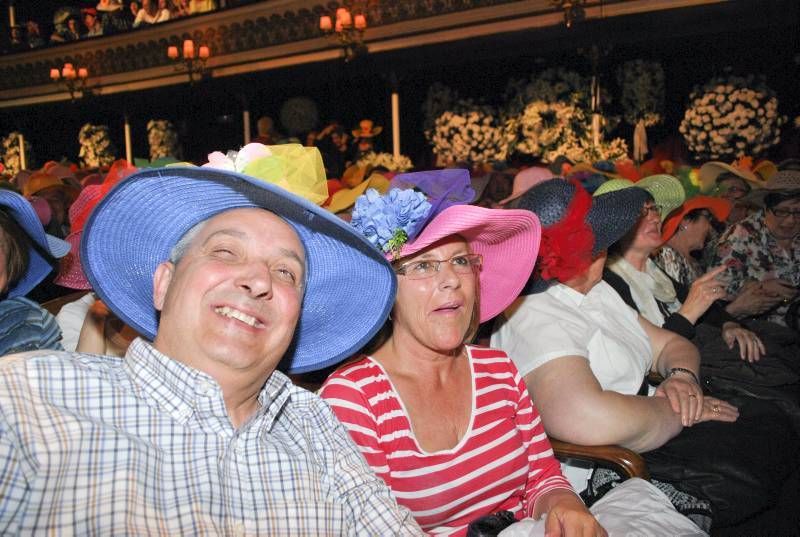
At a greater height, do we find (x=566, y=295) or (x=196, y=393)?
(x=196, y=393)

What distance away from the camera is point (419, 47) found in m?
9.79

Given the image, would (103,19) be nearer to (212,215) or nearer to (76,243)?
(76,243)

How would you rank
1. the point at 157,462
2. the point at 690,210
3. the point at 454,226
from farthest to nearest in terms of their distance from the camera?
the point at 690,210 < the point at 454,226 < the point at 157,462

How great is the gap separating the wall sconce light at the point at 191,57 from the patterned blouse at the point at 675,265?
9.46 metres

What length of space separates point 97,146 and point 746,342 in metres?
12.8

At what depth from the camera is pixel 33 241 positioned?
91.4 inches

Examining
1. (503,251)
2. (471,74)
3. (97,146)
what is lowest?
(503,251)

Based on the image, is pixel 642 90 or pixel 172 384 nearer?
pixel 172 384

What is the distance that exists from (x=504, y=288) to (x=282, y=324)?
3.71ft

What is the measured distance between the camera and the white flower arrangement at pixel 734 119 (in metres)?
7.11

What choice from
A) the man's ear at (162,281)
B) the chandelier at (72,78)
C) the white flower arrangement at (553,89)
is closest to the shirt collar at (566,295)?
the man's ear at (162,281)

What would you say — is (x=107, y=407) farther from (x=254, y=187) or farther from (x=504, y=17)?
(x=504, y=17)

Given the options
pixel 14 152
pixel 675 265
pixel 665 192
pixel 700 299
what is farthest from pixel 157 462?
pixel 14 152

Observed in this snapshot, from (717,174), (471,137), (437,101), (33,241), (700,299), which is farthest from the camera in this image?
(437,101)
